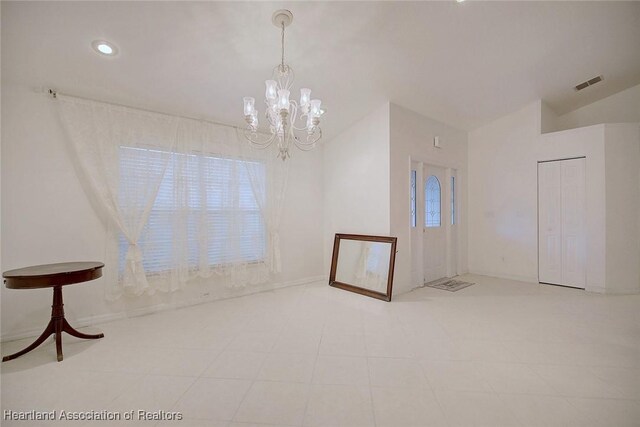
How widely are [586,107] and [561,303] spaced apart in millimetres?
3742

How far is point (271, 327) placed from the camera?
265cm

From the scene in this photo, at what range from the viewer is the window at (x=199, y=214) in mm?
3027

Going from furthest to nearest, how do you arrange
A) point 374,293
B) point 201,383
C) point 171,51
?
1. point 374,293
2. point 171,51
3. point 201,383

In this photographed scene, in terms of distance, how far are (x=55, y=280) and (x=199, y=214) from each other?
1488mm

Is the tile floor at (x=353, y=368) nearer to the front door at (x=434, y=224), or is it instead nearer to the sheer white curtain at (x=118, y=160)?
the sheer white curtain at (x=118, y=160)

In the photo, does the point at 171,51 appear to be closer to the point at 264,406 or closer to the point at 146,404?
the point at 146,404

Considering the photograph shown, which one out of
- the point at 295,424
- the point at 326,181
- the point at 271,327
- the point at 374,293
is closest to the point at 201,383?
the point at 295,424

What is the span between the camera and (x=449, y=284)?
422cm

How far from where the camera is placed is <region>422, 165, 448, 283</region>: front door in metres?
4.28

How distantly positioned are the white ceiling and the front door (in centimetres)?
139

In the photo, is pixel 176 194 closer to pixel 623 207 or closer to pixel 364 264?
pixel 364 264

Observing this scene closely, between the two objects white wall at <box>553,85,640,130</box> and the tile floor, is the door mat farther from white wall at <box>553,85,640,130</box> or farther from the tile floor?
white wall at <box>553,85,640,130</box>

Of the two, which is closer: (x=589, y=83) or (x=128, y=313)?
(x=128, y=313)

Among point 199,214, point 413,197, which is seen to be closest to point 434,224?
point 413,197
